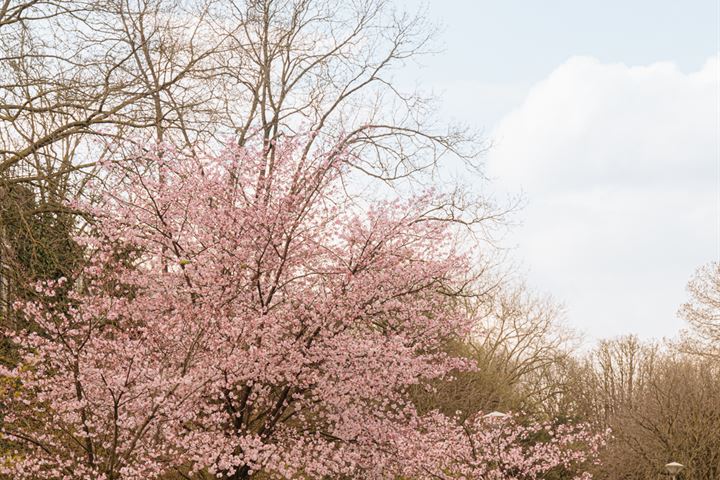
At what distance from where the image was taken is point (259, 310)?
1007 centimetres

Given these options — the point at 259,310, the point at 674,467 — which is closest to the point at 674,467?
the point at 674,467

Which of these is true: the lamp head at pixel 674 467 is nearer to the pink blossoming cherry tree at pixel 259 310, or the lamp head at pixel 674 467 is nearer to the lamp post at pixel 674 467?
the lamp post at pixel 674 467

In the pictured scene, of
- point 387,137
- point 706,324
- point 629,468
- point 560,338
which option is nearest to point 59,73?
point 387,137

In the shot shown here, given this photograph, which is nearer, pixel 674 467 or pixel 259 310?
pixel 259 310

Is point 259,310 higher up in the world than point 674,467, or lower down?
higher up

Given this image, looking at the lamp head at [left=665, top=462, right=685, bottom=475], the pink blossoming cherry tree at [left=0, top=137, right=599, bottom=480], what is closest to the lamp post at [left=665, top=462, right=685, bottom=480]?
the lamp head at [left=665, top=462, right=685, bottom=475]

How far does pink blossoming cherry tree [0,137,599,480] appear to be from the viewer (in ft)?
31.2

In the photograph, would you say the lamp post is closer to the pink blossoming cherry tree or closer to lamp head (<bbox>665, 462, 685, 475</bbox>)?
lamp head (<bbox>665, 462, 685, 475</bbox>)

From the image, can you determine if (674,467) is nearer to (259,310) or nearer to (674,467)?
(674,467)

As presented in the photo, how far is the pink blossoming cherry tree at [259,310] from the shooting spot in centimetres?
950

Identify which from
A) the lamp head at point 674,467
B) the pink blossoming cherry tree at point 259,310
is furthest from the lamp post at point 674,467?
the pink blossoming cherry tree at point 259,310

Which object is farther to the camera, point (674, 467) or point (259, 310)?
point (674, 467)

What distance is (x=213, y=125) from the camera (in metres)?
13.0

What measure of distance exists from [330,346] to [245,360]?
54.5 inches
